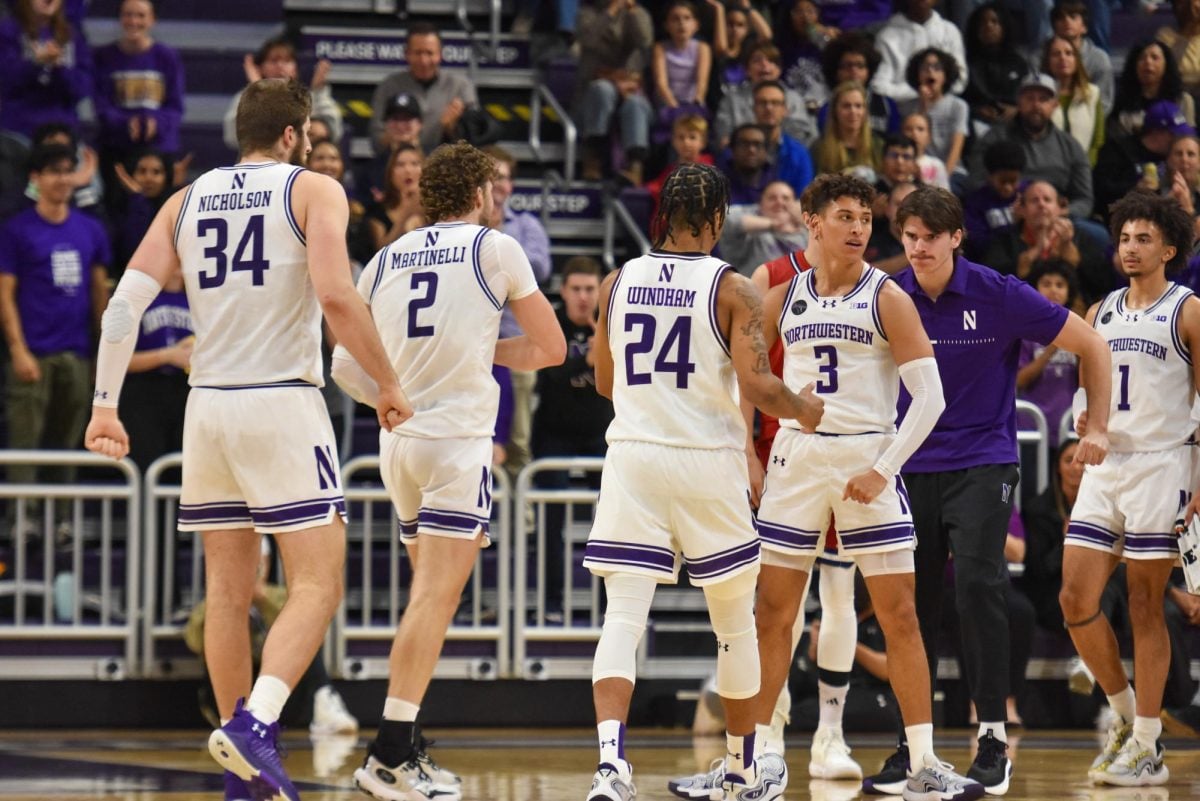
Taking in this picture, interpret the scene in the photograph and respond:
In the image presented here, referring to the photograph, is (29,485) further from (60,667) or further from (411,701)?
(411,701)

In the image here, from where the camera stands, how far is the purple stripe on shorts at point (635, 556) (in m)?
5.98

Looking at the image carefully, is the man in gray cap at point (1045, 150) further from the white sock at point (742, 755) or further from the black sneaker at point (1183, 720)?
the white sock at point (742, 755)

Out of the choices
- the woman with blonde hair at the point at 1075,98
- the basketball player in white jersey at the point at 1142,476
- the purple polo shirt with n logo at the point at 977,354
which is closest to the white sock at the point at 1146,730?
the basketball player in white jersey at the point at 1142,476

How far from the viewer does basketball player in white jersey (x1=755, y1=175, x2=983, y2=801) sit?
6.52 m

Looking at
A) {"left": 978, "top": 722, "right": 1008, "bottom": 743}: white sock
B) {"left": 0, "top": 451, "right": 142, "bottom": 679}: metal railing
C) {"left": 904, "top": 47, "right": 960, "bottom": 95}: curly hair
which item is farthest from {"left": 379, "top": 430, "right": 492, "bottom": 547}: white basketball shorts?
{"left": 904, "top": 47, "right": 960, "bottom": 95}: curly hair

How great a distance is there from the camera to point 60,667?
32.0 feet

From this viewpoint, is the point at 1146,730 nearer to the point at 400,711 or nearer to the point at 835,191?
the point at 835,191

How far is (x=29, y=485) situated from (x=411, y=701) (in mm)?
4186

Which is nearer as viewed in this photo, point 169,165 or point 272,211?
point 272,211

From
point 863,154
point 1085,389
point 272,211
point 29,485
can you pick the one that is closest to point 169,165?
point 29,485

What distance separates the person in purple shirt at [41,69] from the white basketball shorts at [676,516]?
308 inches

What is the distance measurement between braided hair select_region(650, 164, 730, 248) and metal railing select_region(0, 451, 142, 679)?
14.9 ft

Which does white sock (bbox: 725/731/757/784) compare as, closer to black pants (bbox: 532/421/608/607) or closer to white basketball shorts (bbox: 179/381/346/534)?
white basketball shorts (bbox: 179/381/346/534)

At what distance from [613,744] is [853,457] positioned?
1.50m
